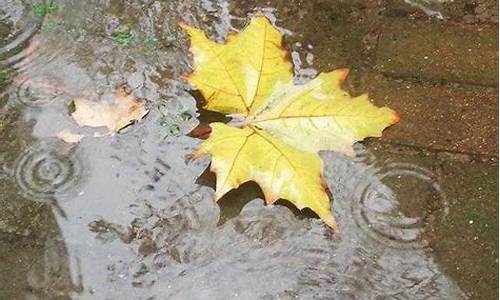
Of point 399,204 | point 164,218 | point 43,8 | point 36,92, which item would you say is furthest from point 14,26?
point 399,204

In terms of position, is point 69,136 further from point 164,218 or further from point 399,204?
point 399,204

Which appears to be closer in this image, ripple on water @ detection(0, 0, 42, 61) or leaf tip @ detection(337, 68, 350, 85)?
leaf tip @ detection(337, 68, 350, 85)

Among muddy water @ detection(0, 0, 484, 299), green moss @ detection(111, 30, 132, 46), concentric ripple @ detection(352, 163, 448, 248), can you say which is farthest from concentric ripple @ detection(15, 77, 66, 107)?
concentric ripple @ detection(352, 163, 448, 248)

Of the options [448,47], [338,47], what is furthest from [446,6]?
[338,47]

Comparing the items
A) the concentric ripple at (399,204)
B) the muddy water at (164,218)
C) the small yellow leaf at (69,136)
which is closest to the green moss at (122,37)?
the muddy water at (164,218)

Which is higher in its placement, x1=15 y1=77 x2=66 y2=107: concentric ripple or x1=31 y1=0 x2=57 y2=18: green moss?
x1=31 y1=0 x2=57 y2=18: green moss

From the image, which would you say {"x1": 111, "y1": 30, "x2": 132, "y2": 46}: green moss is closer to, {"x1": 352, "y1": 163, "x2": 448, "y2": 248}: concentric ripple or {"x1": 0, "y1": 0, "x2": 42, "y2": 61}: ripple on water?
{"x1": 0, "y1": 0, "x2": 42, "y2": 61}: ripple on water

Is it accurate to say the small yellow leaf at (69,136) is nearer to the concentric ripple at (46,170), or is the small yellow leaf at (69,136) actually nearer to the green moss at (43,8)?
the concentric ripple at (46,170)
